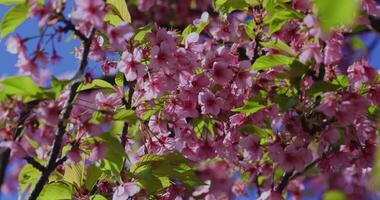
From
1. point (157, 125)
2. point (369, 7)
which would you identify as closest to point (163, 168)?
point (157, 125)

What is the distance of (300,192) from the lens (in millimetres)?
2930

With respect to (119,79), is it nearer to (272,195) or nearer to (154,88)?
(154,88)

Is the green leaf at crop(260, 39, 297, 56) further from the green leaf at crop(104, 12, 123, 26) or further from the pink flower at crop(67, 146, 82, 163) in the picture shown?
the pink flower at crop(67, 146, 82, 163)

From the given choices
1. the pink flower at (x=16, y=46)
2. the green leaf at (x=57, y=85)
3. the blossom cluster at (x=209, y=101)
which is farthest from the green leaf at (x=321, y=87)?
the pink flower at (x=16, y=46)

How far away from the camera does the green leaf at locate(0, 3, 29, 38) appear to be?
65.9 inches

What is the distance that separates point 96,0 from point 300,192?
1707mm

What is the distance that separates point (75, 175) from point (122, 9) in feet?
1.96

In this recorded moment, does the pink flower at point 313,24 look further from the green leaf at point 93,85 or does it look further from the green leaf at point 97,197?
the green leaf at point 97,197

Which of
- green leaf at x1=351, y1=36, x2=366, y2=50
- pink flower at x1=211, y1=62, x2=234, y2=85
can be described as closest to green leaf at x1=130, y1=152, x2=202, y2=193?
pink flower at x1=211, y1=62, x2=234, y2=85

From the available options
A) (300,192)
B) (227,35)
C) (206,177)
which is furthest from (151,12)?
(300,192)

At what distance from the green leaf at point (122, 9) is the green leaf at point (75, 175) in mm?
529

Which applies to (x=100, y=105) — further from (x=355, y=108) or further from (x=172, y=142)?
(x=355, y=108)

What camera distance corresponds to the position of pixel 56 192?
78.6 inches

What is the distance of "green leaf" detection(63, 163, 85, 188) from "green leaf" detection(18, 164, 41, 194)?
10 centimetres
